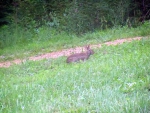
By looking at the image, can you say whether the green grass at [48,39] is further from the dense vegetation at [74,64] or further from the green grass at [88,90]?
the green grass at [88,90]

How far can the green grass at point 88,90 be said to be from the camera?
5.17 m

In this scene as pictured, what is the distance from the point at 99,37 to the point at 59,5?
15.9 ft

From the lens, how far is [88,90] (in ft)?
20.3

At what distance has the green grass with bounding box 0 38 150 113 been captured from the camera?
5172mm

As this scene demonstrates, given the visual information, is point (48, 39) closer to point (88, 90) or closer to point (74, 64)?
point (74, 64)

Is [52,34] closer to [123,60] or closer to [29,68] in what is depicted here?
[29,68]

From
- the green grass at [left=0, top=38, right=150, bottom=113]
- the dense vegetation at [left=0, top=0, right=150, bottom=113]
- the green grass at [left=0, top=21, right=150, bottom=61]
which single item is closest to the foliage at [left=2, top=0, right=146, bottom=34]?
the dense vegetation at [left=0, top=0, right=150, bottom=113]

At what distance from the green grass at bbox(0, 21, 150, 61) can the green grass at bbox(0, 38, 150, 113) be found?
3756mm

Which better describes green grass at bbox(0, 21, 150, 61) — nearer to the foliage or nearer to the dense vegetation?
the dense vegetation

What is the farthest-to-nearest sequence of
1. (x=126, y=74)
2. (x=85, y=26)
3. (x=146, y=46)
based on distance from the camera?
1. (x=85, y=26)
2. (x=146, y=46)
3. (x=126, y=74)

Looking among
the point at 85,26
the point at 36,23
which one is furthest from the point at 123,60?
the point at 36,23

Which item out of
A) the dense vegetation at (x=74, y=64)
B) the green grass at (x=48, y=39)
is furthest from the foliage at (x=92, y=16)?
the green grass at (x=48, y=39)

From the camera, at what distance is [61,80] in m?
7.36

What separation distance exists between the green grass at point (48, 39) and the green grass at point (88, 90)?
3.76m
